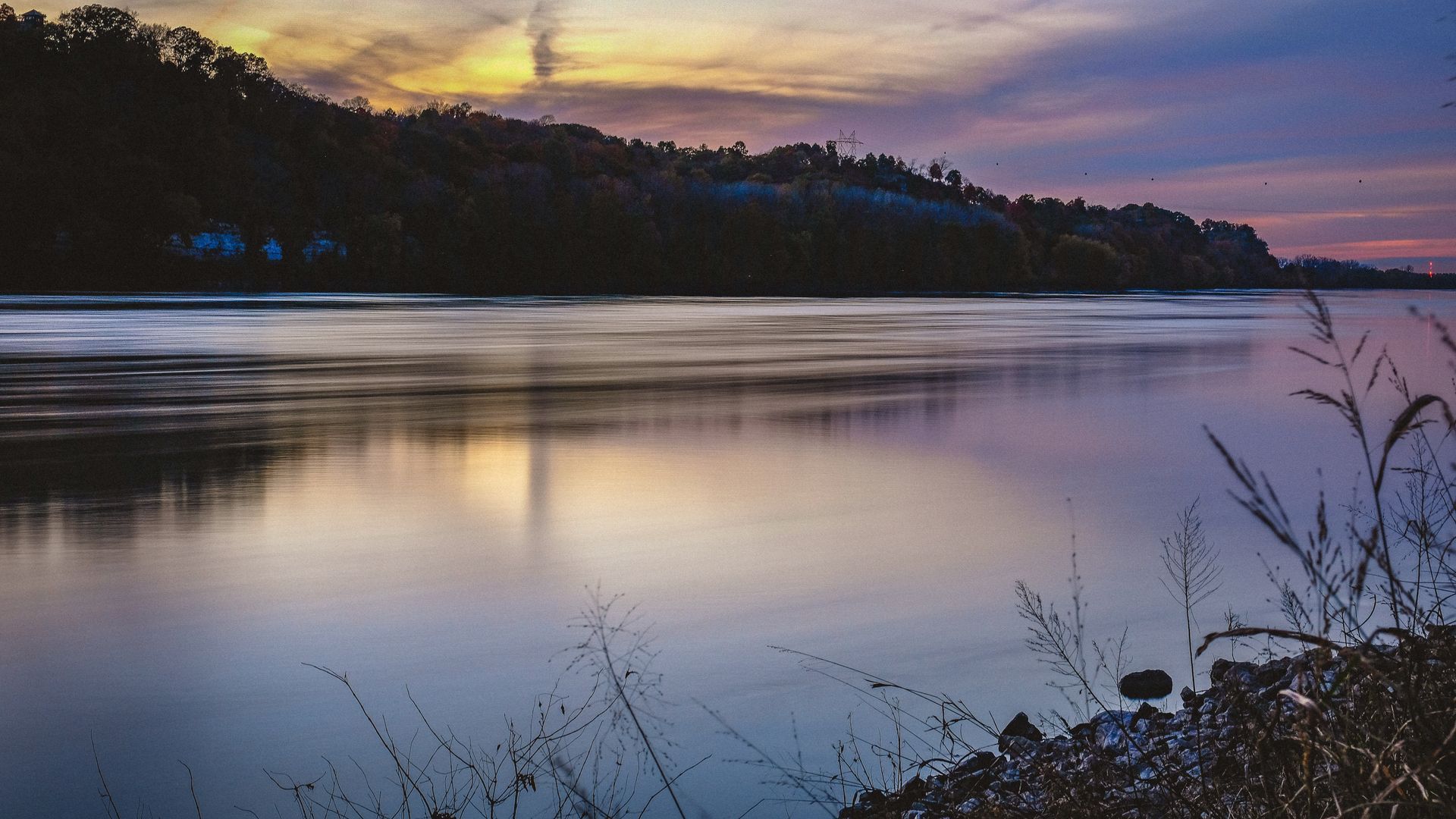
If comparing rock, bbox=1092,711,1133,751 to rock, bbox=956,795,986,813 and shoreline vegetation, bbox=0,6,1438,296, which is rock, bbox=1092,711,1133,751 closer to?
rock, bbox=956,795,986,813

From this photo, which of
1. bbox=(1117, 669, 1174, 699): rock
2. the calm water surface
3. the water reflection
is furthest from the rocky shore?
the water reflection

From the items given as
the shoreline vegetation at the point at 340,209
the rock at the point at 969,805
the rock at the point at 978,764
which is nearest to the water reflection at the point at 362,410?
the rock at the point at 978,764

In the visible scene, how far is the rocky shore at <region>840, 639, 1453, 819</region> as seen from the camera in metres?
2.88

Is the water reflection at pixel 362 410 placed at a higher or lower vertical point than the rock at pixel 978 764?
higher

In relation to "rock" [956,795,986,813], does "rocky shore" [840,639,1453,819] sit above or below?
above

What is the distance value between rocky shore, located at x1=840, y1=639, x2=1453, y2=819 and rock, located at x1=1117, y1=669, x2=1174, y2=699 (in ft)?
0.72

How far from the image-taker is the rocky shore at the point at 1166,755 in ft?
9.43

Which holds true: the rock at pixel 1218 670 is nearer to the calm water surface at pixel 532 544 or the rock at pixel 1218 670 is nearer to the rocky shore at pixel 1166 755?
the rocky shore at pixel 1166 755

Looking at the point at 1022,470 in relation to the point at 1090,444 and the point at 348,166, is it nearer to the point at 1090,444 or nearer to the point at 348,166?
the point at 1090,444

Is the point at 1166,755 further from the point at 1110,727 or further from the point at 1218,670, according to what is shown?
the point at 1218,670

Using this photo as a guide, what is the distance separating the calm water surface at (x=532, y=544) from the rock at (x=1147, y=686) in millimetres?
441

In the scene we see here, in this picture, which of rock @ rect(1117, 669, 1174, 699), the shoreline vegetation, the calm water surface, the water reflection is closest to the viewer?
the calm water surface

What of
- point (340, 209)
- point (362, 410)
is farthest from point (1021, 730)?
point (340, 209)

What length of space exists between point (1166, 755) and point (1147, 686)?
160cm
